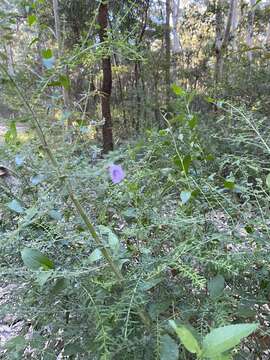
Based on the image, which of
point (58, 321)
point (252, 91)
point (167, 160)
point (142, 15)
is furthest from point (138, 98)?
point (58, 321)

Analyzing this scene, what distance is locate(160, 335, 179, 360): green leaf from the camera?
38cm

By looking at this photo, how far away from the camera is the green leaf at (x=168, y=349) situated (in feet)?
1.24

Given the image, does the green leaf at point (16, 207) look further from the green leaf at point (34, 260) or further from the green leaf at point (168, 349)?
the green leaf at point (168, 349)

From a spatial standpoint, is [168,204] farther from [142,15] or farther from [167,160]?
[142,15]

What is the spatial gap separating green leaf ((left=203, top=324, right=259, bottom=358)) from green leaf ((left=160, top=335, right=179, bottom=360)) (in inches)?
4.4

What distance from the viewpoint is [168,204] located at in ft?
2.20

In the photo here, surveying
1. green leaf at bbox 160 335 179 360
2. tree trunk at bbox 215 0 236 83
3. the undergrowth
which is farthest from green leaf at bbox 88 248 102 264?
tree trunk at bbox 215 0 236 83

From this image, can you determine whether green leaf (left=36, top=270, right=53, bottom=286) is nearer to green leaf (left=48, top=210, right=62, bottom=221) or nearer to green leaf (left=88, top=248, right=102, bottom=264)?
green leaf (left=88, top=248, right=102, bottom=264)

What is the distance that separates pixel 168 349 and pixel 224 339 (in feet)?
0.43

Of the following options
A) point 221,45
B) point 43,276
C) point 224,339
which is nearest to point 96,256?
point 43,276

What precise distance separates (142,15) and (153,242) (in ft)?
15.9

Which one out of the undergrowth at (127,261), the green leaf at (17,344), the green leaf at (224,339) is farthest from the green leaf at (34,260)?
the green leaf at (224,339)

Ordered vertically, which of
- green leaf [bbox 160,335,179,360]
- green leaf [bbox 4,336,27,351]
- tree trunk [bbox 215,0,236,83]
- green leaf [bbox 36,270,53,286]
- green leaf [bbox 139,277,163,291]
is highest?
green leaf [bbox 36,270,53,286]

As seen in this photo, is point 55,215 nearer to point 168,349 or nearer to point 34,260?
point 34,260
